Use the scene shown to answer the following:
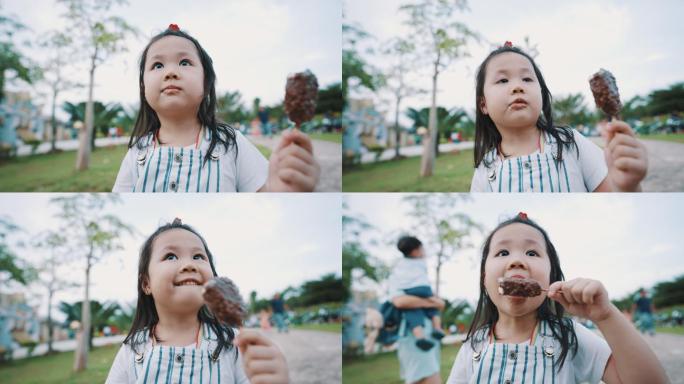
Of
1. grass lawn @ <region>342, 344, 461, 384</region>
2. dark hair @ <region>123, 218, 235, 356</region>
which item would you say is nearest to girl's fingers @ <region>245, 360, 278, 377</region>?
dark hair @ <region>123, 218, 235, 356</region>

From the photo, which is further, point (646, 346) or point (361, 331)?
point (361, 331)

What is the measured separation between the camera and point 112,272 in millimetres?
3064

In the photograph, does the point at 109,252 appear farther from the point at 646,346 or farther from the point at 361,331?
the point at 646,346

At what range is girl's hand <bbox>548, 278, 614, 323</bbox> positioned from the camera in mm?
2660

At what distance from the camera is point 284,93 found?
3086 millimetres

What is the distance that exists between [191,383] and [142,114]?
2.89 feet

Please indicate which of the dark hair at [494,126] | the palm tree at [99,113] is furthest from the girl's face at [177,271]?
the dark hair at [494,126]

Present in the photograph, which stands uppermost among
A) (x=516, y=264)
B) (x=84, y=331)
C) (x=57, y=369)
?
(x=516, y=264)

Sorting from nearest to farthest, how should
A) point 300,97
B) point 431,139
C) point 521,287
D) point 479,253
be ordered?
point 521,287
point 300,97
point 479,253
point 431,139

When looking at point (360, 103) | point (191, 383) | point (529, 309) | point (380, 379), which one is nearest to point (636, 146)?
point (529, 309)

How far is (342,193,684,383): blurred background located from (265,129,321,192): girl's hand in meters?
0.28

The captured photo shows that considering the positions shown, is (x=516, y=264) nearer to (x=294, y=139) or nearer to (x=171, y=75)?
(x=294, y=139)

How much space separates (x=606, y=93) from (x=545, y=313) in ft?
2.36

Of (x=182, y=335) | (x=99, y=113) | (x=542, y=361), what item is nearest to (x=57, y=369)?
(x=182, y=335)
